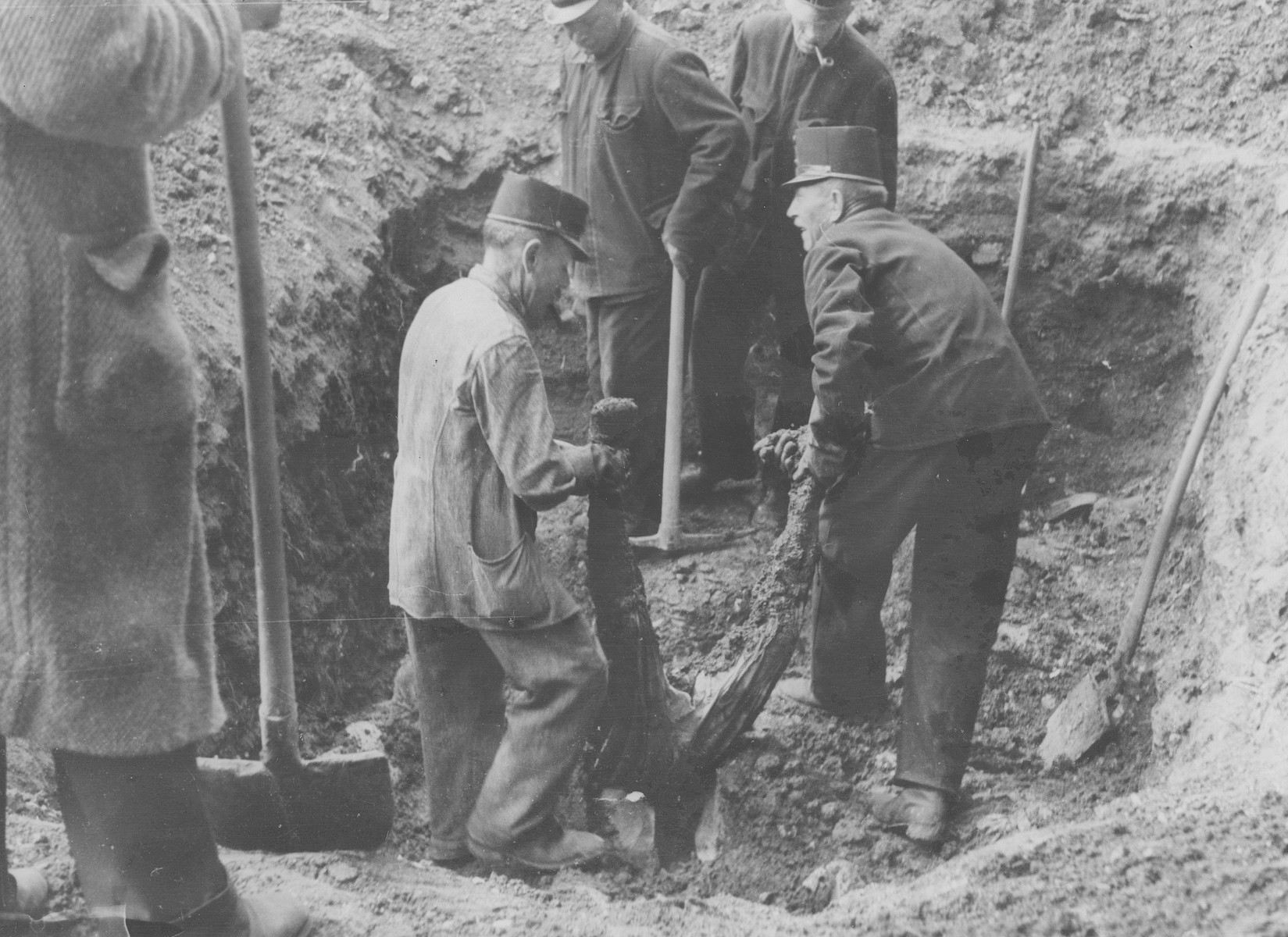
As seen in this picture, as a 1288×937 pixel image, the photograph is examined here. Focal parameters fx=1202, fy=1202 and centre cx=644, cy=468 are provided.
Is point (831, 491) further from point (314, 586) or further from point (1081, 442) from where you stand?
point (314, 586)

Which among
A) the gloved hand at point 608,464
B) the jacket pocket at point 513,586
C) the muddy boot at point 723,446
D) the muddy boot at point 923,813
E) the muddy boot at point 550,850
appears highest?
the gloved hand at point 608,464

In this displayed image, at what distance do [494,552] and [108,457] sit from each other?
3.54 ft

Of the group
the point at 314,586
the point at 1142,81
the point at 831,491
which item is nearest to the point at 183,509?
the point at 314,586

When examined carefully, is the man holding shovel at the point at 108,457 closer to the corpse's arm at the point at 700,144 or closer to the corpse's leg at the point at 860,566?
the corpse's arm at the point at 700,144

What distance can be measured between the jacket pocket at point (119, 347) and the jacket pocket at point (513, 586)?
1.01 metres

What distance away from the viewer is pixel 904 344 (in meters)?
3.26

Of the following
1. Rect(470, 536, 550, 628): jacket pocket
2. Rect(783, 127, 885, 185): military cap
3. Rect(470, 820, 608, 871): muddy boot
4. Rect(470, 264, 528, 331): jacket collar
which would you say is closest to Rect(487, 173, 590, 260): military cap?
Rect(470, 264, 528, 331): jacket collar

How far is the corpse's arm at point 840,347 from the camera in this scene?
3.14 m

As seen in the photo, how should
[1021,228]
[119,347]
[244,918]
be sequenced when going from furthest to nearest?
[1021,228], [244,918], [119,347]

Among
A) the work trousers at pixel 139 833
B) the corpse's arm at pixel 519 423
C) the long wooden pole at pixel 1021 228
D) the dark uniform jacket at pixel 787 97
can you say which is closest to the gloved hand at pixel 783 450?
the corpse's arm at pixel 519 423

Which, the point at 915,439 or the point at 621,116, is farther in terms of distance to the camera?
the point at 621,116

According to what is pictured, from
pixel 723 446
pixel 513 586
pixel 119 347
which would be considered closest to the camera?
pixel 119 347

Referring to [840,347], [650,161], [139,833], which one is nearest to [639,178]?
[650,161]

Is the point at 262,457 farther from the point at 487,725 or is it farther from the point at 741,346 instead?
the point at 741,346
